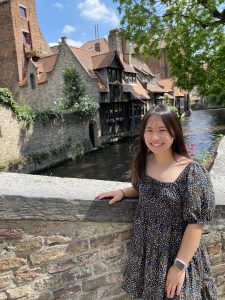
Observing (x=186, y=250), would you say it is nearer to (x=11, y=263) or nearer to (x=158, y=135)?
(x=158, y=135)

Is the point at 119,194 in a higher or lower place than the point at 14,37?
lower

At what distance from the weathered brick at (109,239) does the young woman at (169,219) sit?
218mm

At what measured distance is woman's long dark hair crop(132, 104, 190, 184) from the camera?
79.8 inches

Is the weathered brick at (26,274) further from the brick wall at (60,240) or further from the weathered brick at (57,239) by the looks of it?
the weathered brick at (57,239)

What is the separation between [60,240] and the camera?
7.32ft

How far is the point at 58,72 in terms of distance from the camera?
2617 cm

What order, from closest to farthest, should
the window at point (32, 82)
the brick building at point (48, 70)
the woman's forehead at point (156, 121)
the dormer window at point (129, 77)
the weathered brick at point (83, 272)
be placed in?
the woman's forehead at point (156, 121), the weathered brick at point (83, 272), the brick building at point (48, 70), the window at point (32, 82), the dormer window at point (129, 77)

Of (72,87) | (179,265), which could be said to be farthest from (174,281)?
(72,87)

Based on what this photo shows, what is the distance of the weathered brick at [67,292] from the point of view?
229 cm

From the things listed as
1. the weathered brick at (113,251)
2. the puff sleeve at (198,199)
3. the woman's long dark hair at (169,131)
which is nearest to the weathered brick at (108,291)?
the weathered brick at (113,251)

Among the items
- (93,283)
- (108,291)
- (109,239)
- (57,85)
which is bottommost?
(108,291)

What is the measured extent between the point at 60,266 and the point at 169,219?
0.86 m

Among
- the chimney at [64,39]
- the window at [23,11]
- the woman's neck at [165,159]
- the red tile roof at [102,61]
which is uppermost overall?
the window at [23,11]

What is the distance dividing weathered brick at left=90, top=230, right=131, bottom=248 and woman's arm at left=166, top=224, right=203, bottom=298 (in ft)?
1.82
